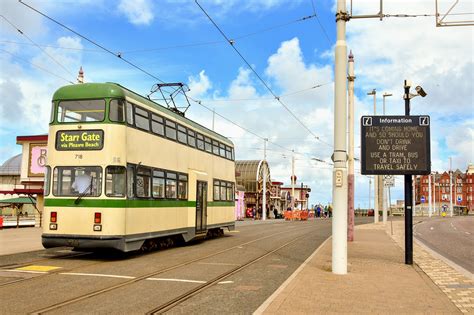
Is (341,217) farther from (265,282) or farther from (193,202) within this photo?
(193,202)

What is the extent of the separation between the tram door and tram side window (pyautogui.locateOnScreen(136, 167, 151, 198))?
14.4ft

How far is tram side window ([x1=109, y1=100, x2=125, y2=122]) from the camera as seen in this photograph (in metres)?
13.4

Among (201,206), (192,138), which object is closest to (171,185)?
(192,138)

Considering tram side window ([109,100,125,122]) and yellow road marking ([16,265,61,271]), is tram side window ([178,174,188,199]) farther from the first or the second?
yellow road marking ([16,265,61,271])

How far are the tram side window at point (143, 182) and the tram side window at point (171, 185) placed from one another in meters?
1.45

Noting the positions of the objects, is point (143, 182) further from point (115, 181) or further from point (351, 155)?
point (351, 155)

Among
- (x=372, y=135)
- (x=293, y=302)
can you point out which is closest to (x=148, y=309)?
(x=293, y=302)

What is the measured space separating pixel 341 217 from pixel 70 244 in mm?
7156

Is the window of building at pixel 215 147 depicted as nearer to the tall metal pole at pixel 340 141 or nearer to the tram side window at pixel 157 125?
the tram side window at pixel 157 125

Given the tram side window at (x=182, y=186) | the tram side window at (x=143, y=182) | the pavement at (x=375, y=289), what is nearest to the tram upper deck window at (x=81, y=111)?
the tram side window at (x=143, y=182)

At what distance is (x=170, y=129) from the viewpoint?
1688cm

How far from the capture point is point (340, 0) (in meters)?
12.5

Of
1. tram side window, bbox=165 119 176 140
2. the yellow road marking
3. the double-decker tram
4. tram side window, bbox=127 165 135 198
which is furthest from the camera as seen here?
tram side window, bbox=165 119 176 140

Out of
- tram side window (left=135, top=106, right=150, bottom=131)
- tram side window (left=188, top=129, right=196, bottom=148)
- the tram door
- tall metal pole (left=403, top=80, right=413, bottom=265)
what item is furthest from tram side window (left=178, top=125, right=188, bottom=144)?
tall metal pole (left=403, top=80, right=413, bottom=265)
